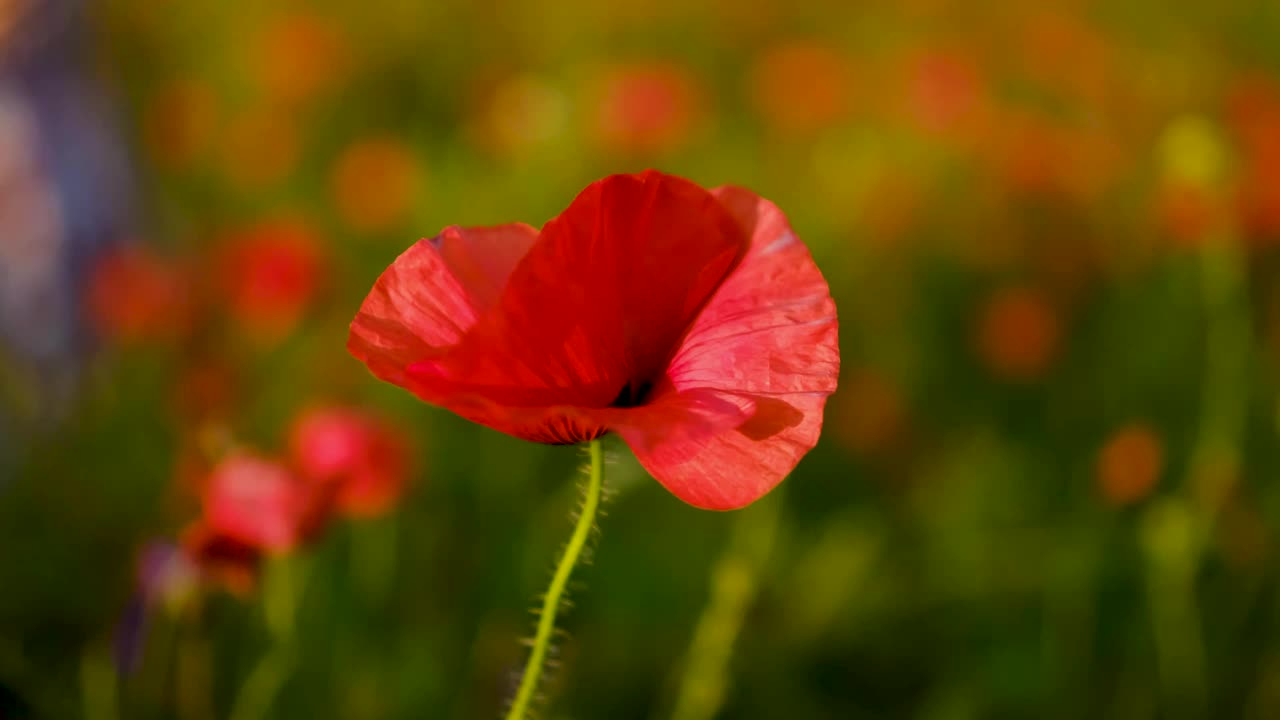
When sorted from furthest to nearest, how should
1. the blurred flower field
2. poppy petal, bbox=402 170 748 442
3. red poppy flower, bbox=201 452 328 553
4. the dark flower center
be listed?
the blurred flower field
red poppy flower, bbox=201 452 328 553
the dark flower center
poppy petal, bbox=402 170 748 442

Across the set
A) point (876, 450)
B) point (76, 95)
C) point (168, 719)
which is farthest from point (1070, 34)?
point (168, 719)

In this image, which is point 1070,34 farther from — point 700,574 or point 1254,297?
point 700,574

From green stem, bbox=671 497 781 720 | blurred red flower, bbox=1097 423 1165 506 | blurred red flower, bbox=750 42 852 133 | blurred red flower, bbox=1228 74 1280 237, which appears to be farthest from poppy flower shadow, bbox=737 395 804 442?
blurred red flower, bbox=750 42 852 133

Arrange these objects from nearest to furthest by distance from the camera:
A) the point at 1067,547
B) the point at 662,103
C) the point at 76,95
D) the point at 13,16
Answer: the point at 1067,547 < the point at 13,16 < the point at 76,95 < the point at 662,103

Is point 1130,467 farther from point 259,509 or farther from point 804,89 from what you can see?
point 804,89

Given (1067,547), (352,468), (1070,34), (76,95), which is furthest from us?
(1070,34)

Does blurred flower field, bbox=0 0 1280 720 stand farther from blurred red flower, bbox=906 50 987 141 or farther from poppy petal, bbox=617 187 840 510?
poppy petal, bbox=617 187 840 510
